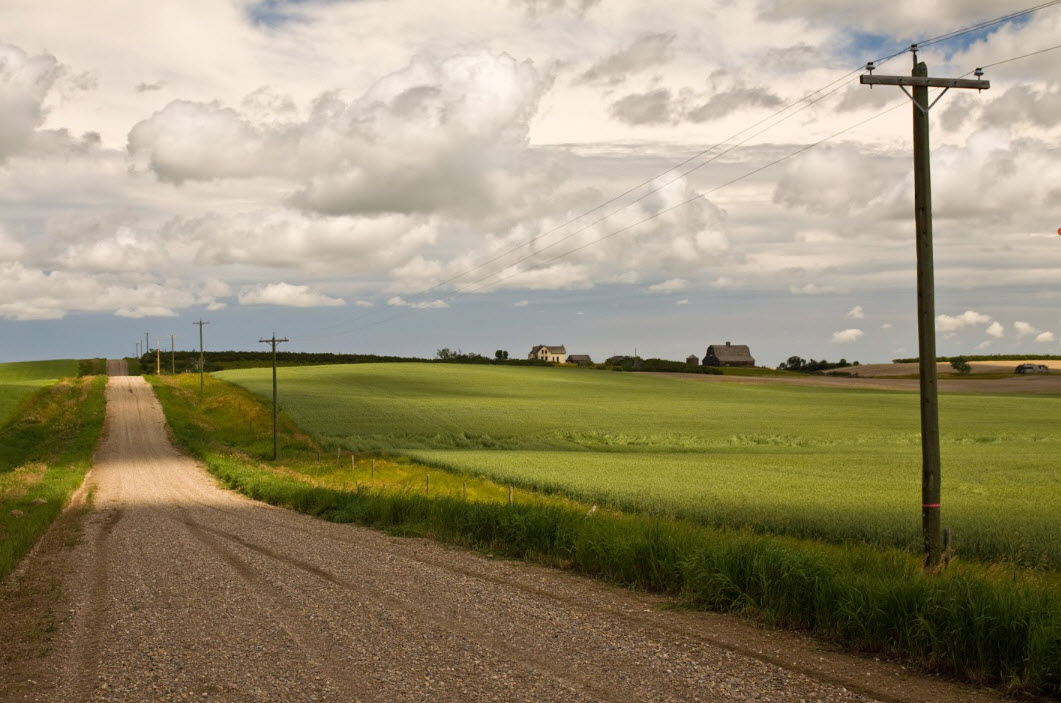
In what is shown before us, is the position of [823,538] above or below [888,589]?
below

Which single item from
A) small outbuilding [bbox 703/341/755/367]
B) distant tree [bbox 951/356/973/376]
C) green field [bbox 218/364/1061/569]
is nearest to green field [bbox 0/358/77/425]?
green field [bbox 218/364/1061/569]

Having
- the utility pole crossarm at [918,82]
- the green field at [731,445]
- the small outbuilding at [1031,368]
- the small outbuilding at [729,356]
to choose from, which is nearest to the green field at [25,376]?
the green field at [731,445]

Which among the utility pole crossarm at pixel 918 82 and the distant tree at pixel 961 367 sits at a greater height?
the utility pole crossarm at pixel 918 82

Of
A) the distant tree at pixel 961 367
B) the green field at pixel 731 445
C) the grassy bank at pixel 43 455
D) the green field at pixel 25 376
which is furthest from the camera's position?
the distant tree at pixel 961 367

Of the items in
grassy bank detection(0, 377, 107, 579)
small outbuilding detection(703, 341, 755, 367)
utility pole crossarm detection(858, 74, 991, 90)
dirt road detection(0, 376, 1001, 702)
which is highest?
utility pole crossarm detection(858, 74, 991, 90)

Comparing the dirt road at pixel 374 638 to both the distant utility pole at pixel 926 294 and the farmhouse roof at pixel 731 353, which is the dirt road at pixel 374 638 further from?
the farmhouse roof at pixel 731 353

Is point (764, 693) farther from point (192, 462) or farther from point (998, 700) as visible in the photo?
point (192, 462)

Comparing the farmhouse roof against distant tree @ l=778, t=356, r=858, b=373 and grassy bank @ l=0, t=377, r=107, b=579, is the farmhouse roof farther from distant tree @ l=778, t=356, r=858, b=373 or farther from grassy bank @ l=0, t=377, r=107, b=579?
grassy bank @ l=0, t=377, r=107, b=579

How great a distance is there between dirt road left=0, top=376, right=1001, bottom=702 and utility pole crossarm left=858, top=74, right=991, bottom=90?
9628 mm

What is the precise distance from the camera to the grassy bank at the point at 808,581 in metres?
9.13

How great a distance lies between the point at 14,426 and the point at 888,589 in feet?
224

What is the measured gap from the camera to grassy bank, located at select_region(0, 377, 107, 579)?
2258 cm

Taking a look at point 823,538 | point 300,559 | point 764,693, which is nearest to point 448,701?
point 764,693

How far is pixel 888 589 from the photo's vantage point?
10.2 m
